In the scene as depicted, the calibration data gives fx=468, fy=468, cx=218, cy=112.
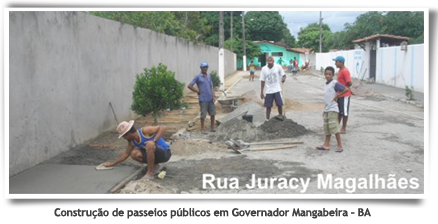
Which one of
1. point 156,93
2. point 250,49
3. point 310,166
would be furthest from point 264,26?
point 310,166

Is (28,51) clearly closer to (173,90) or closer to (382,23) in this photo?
(173,90)

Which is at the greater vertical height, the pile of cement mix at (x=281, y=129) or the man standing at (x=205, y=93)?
the man standing at (x=205, y=93)

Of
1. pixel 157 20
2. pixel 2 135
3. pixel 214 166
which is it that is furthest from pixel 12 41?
pixel 157 20

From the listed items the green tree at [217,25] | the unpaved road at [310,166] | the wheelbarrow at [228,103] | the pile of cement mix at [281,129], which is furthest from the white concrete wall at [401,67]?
the green tree at [217,25]

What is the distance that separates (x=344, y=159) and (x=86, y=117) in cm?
443

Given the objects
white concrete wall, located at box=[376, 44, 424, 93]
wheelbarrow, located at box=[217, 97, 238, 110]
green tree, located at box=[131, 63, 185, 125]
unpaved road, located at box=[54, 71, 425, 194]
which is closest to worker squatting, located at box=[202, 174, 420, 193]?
unpaved road, located at box=[54, 71, 425, 194]

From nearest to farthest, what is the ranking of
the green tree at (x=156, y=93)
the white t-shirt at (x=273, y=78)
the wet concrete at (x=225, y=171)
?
the wet concrete at (x=225, y=171)
the green tree at (x=156, y=93)
the white t-shirt at (x=273, y=78)

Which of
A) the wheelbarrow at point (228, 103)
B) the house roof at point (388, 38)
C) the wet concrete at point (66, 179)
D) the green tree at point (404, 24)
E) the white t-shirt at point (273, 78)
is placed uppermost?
the green tree at point (404, 24)

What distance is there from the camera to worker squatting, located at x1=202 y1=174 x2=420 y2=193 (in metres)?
5.55

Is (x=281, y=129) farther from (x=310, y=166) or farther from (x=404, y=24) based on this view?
(x=404, y=24)

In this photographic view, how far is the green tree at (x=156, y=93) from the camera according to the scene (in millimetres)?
8602

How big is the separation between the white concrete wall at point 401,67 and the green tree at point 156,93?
491 inches

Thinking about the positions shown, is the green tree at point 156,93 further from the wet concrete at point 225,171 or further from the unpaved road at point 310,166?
the wet concrete at point 225,171

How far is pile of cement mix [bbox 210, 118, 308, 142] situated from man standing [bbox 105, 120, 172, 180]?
266 cm
